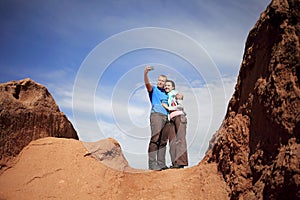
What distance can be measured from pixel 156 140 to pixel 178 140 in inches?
19.6

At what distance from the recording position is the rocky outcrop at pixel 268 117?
3012 mm

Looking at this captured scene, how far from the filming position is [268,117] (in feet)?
11.6

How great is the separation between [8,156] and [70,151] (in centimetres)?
124

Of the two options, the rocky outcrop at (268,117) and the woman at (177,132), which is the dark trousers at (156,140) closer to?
the woman at (177,132)

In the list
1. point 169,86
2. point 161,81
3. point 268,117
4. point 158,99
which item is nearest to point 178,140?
point 158,99

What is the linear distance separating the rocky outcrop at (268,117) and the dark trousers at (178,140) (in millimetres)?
1438

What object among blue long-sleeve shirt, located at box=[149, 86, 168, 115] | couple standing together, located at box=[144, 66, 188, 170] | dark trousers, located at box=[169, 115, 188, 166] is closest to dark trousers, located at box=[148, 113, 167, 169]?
couple standing together, located at box=[144, 66, 188, 170]

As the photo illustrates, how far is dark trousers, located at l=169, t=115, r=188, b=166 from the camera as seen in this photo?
→ 605 cm

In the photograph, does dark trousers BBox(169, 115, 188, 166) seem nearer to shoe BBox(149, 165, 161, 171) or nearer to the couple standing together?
the couple standing together

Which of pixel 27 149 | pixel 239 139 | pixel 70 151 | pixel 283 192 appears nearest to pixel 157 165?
pixel 70 151

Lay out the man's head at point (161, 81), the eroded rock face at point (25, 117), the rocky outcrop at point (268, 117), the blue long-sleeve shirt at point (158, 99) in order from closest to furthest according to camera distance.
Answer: the rocky outcrop at point (268, 117)
the eroded rock face at point (25, 117)
the blue long-sleeve shirt at point (158, 99)
the man's head at point (161, 81)

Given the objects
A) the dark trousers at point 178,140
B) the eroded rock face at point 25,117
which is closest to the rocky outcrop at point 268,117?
the dark trousers at point 178,140

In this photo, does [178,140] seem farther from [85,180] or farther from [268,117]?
[268,117]

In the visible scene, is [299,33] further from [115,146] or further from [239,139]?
[115,146]
